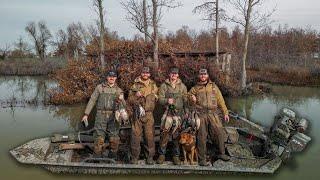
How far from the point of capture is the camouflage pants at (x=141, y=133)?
8.16 metres

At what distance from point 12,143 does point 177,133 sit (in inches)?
200

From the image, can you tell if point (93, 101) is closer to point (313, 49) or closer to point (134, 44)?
point (134, 44)

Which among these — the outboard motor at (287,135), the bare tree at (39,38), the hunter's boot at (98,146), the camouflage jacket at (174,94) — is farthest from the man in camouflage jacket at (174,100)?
the bare tree at (39,38)

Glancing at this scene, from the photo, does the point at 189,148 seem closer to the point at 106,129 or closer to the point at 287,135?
the point at 106,129

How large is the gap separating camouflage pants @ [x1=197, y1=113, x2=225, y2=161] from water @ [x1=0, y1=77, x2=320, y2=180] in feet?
1.97

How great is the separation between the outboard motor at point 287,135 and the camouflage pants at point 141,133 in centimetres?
269

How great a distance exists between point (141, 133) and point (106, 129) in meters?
0.79

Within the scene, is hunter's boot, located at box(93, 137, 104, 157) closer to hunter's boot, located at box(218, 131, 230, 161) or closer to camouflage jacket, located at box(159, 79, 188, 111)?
camouflage jacket, located at box(159, 79, 188, 111)

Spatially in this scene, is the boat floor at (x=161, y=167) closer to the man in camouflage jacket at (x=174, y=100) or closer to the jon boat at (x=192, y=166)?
the jon boat at (x=192, y=166)

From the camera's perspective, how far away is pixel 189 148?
814 centimetres

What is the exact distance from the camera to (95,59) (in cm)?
1923

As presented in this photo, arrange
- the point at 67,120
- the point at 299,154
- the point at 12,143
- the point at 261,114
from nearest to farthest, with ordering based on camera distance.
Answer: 1. the point at 299,154
2. the point at 12,143
3. the point at 67,120
4. the point at 261,114

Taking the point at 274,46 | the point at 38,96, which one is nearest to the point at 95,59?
the point at 38,96

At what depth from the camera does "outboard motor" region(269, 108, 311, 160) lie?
860 centimetres
